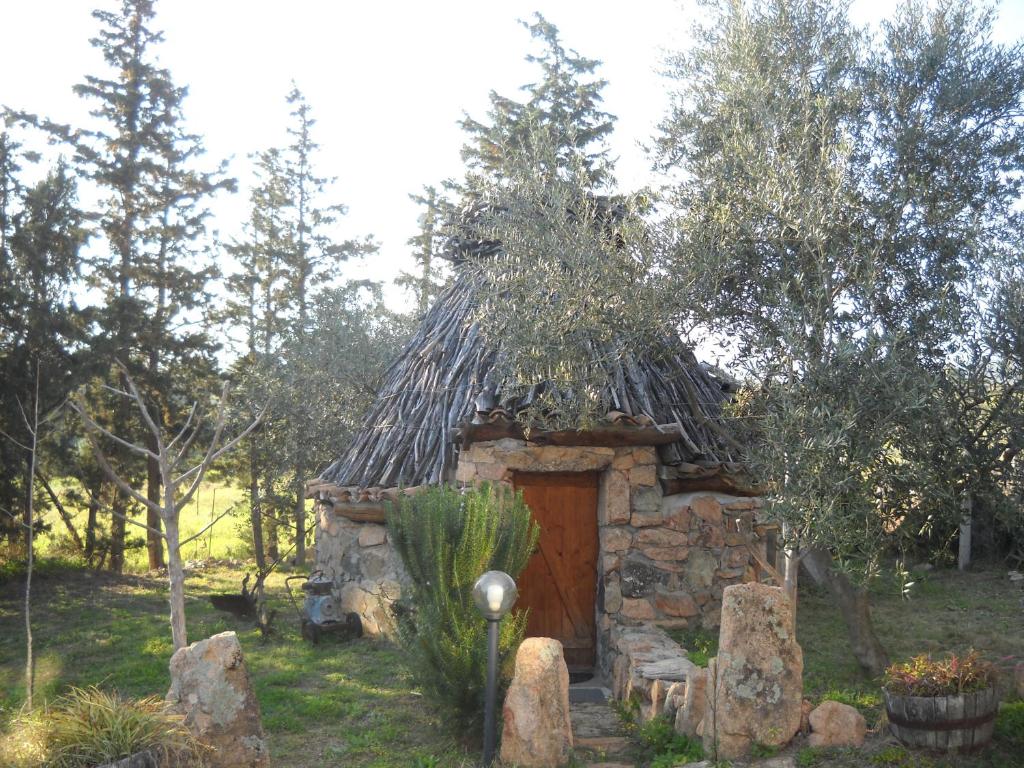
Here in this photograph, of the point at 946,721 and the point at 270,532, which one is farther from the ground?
the point at 946,721

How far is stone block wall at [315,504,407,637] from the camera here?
31.3 ft

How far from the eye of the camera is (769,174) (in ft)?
19.3

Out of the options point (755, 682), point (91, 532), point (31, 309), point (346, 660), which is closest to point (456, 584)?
point (755, 682)

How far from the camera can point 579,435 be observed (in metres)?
8.29

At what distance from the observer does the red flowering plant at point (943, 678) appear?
16.9 feet

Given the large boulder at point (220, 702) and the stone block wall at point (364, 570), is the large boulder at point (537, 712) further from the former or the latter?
the stone block wall at point (364, 570)

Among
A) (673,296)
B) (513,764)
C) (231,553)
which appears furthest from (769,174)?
(231,553)

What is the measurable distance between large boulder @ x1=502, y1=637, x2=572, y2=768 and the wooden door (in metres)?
3.09

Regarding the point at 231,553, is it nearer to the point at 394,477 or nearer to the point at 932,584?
the point at 394,477

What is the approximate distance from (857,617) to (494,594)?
11.2 feet

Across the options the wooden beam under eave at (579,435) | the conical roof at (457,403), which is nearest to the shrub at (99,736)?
the conical roof at (457,403)

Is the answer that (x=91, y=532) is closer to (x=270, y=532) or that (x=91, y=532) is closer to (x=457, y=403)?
(x=270, y=532)

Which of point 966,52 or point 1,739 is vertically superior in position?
point 966,52

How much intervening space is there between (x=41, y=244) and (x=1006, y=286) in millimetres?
13263
